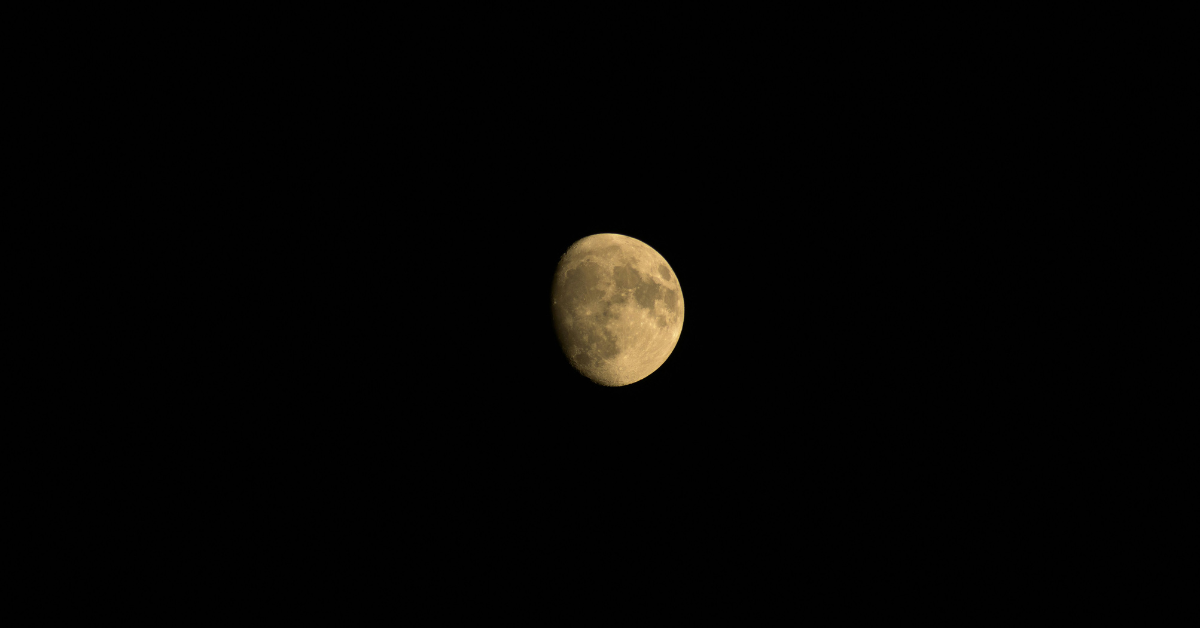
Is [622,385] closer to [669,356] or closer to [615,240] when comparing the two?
[669,356]

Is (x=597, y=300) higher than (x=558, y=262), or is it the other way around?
(x=558, y=262)

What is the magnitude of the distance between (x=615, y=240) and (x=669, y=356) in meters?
0.87

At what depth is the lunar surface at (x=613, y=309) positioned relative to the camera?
2.81m

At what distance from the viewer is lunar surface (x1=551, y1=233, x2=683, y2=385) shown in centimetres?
281

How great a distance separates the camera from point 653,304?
9.48ft

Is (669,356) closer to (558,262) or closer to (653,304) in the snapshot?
Result: (653,304)

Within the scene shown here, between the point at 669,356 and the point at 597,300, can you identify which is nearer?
the point at 597,300

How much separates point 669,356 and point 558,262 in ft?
3.26

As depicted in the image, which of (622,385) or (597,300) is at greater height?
(597,300)

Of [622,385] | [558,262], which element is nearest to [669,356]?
[622,385]

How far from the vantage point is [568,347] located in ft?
9.55

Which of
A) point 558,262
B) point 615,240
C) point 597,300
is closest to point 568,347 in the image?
point 597,300

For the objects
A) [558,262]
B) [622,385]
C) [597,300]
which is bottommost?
[622,385]

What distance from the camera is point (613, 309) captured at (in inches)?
110
